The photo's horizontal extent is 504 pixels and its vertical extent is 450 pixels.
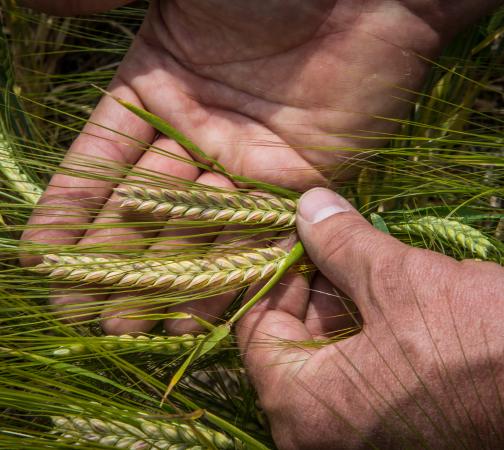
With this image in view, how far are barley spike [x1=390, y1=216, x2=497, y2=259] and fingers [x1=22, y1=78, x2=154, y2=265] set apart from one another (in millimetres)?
581

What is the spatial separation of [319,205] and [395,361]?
0.33 meters

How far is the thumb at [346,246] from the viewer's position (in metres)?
1.03

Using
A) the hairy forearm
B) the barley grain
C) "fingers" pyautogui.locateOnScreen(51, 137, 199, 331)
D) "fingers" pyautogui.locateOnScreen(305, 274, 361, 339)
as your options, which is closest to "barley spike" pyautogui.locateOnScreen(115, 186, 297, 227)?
"fingers" pyautogui.locateOnScreen(51, 137, 199, 331)

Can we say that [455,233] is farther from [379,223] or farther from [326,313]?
[326,313]

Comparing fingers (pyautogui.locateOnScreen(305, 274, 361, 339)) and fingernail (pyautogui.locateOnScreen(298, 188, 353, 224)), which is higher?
fingernail (pyautogui.locateOnScreen(298, 188, 353, 224))

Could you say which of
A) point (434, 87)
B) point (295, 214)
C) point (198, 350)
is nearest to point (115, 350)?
point (198, 350)

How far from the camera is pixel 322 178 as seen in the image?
132cm

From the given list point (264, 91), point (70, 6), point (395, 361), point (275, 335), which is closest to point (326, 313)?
point (275, 335)

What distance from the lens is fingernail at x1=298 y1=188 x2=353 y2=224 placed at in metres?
1.16

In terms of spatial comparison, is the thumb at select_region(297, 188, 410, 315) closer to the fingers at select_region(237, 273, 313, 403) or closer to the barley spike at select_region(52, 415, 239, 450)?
the fingers at select_region(237, 273, 313, 403)

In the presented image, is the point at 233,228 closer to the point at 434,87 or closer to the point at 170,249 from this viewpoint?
the point at 170,249

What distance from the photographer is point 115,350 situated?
110cm

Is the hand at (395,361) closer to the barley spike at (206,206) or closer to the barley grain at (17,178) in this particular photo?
the barley spike at (206,206)

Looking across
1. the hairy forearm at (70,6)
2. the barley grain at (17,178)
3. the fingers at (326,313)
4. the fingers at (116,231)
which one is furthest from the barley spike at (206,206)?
the hairy forearm at (70,6)
